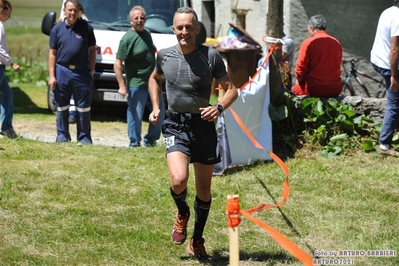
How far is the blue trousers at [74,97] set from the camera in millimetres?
9945

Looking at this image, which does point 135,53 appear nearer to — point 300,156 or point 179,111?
point 300,156

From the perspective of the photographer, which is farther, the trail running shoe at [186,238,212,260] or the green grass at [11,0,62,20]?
the green grass at [11,0,62,20]

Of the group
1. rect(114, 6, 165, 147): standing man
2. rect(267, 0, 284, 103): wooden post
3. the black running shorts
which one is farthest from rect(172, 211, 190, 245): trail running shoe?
rect(114, 6, 165, 147): standing man

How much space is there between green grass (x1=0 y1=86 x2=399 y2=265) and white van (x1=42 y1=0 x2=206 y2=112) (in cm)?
254

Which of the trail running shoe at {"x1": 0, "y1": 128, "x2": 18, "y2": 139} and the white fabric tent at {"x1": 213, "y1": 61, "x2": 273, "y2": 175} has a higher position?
the white fabric tent at {"x1": 213, "y1": 61, "x2": 273, "y2": 175}

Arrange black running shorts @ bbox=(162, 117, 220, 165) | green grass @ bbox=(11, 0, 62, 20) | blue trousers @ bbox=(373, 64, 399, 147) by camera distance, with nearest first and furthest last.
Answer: black running shorts @ bbox=(162, 117, 220, 165), blue trousers @ bbox=(373, 64, 399, 147), green grass @ bbox=(11, 0, 62, 20)

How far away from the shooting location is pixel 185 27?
561 cm

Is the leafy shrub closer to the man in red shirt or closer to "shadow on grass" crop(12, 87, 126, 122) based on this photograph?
the man in red shirt

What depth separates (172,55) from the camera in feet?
19.0

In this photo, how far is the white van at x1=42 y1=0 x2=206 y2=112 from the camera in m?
12.1

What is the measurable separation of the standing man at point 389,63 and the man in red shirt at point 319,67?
2.73 feet

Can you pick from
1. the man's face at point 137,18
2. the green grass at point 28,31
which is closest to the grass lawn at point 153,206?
the man's face at point 137,18

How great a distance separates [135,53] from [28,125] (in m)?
3.36

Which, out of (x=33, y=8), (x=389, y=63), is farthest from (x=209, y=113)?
(x=33, y=8)
